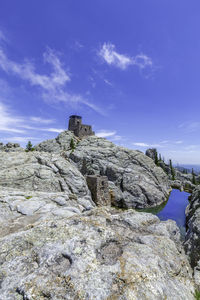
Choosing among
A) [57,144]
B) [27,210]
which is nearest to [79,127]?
[57,144]

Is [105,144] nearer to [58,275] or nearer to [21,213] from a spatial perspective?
[21,213]

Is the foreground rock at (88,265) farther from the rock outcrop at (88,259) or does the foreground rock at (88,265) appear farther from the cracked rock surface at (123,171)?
the cracked rock surface at (123,171)

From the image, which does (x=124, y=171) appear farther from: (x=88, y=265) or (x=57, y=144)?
(x=88, y=265)

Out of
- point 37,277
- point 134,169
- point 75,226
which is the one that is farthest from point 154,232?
point 134,169

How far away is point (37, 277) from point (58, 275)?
486 millimetres

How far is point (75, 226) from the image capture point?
16.9 ft

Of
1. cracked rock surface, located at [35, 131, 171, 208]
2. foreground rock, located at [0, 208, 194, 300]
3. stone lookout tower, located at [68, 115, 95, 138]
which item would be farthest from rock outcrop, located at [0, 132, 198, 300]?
stone lookout tower, located at [68, 115, 95, 138]

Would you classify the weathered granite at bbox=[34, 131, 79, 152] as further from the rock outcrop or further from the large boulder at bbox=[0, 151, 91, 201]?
the rock outcrop

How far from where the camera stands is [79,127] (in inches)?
3489

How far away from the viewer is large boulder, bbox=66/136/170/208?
43.2 m

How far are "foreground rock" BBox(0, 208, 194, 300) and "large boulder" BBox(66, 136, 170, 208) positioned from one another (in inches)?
1523

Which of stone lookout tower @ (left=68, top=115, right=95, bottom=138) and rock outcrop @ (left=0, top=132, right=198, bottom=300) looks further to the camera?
stone lookout tower @ (left=68, top=115, right=95, bottom=138)

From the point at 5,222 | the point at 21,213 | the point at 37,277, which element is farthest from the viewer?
the point at 21,213

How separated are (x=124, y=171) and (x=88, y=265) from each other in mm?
47016
